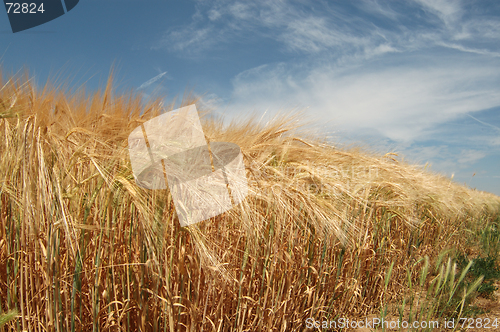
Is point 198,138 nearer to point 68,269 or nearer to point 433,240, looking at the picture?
point 68,269

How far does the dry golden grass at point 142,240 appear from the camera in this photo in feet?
4.08

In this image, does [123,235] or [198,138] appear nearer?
[123,235]

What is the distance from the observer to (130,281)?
1.50 meters

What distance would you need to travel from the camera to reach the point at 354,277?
7.81 ft

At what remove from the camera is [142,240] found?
1422mm

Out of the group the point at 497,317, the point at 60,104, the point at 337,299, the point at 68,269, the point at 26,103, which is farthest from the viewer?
the point at 497,317

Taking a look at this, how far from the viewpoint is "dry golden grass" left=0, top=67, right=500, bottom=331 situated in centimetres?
124

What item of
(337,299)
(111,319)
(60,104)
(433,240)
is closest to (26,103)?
(60,104)

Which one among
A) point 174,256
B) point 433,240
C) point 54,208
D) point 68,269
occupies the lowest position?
point 433,240

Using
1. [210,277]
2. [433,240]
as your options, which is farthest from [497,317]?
[210,277]

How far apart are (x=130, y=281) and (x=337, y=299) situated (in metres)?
1.59

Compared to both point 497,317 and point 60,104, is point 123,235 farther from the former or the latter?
point 497,317

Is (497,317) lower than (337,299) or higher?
lower

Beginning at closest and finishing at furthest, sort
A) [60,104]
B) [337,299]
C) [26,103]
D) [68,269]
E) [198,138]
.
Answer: [68,269]
[26,103]
[198,138]
[60,104]
[337,299]
